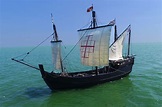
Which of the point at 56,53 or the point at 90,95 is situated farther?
the point at 56,53

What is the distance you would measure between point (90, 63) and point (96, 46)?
9.00 feet

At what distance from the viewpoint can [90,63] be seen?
29422 millimetres

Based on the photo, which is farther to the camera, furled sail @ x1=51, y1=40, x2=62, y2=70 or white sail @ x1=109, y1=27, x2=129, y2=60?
white sail @ x1=109, y1=27, x2=129, y2=60

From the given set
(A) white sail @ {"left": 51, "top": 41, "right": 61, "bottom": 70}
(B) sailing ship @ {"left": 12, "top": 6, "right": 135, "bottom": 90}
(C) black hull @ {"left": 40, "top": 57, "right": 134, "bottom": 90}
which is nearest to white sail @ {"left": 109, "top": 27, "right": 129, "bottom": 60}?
(B) sailing ship @ {"left": 12, "top": 6, "right": 135, "bottom": 90}

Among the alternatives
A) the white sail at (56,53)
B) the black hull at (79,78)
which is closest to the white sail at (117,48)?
the black hull at (79,78)

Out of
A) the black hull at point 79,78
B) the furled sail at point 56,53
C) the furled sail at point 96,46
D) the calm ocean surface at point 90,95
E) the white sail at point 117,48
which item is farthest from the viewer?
the white sail at point 117,48

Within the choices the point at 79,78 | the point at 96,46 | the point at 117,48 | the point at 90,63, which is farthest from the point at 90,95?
the point at 117,48

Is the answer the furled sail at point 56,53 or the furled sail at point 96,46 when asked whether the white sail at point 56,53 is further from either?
the furled sail at point 96,46

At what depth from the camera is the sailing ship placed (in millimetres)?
24905

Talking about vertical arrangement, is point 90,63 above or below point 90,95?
above

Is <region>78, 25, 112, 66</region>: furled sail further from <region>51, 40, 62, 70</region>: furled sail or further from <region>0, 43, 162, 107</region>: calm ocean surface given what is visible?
<region>51, 40, 62, 70</region>: furled sail

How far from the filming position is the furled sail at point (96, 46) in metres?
28.4

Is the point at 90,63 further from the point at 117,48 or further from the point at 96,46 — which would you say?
the point at 117,48

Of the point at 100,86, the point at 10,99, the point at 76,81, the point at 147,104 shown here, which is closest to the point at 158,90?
the point at 147,104
